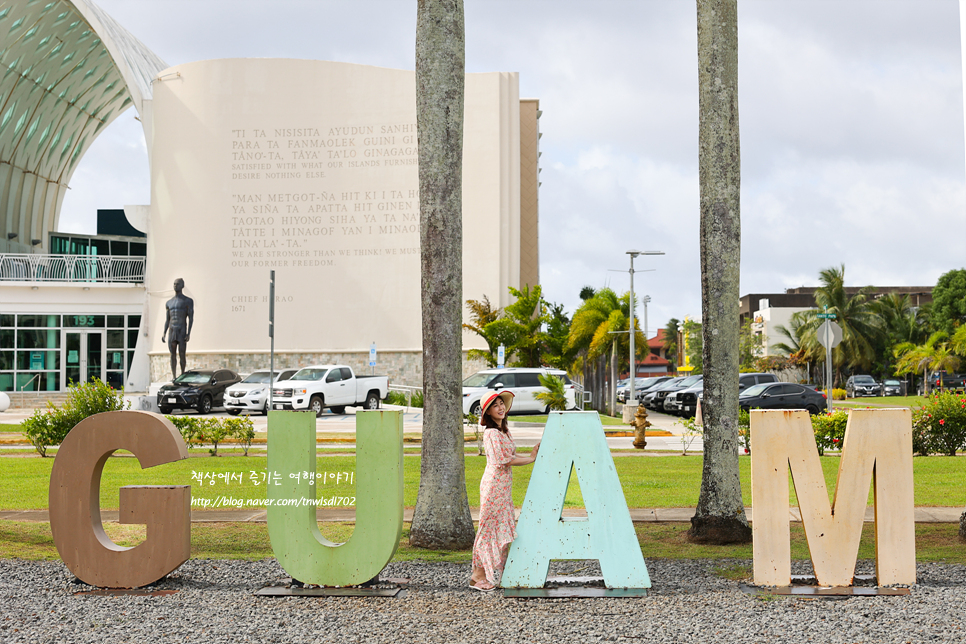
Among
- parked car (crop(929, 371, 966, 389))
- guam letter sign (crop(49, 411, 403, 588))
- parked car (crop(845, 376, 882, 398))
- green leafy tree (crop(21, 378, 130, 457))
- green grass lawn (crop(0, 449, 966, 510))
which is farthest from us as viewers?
parked car (crop(845, 376, 882, 398))

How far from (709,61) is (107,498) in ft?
29.4

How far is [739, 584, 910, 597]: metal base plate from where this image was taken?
6.18 meters

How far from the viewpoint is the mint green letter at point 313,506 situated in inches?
253

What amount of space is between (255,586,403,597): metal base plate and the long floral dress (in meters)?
0.71

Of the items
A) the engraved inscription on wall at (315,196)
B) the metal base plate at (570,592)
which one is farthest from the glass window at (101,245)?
the metal base plate at (570,592)

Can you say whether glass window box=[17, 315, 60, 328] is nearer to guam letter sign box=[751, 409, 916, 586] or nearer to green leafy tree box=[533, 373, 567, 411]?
green leafy tree box=[533, 373, 567, 411]

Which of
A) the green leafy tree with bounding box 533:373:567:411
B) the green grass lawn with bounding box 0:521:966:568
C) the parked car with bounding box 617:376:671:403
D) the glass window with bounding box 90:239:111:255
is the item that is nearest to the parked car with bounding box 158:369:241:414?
the green leafy tree with bounding box 533:373:567:411

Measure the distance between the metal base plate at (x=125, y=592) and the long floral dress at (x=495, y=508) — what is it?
2351mm

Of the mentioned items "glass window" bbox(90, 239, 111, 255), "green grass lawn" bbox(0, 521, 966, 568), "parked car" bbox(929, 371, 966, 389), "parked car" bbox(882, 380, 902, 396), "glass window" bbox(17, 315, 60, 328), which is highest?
"glass window" bbox(90, 239, 111, 255)

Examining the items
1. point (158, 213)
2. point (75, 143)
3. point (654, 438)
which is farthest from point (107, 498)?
point (75, 143)

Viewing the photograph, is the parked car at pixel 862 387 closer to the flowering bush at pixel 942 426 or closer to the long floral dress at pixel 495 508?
the flowering bush at pixel 942 426

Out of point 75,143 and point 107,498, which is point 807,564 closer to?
point 107,498

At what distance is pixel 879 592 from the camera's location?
6.22 meters

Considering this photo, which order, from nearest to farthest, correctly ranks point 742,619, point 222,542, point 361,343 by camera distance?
point 742,619, point 222,542, point 361,343
